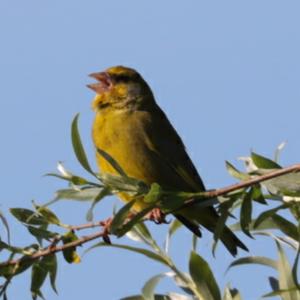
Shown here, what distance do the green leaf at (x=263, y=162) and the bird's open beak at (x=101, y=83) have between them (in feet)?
12.2

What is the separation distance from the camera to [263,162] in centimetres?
216

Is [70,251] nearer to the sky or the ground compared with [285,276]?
nearer to the sky

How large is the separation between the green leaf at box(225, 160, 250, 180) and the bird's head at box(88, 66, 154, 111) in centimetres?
354

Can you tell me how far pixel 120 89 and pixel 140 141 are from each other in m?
0.78

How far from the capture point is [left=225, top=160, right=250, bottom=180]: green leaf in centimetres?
213

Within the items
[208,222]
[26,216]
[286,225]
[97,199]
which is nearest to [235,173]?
[286,225]

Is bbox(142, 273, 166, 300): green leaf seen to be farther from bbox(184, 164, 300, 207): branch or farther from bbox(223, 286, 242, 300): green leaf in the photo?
bbox(184, 164, 300, 207): branch

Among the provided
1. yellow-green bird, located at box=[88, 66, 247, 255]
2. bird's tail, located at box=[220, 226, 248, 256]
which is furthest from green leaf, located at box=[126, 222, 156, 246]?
yellow-green bird, located at box=[88, 66, 247, 255]

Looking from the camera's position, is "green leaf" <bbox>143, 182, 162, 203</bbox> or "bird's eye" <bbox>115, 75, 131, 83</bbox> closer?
"green leaf" <bbox>143, 182, 162, 203</bbox>

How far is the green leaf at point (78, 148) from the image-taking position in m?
2.29

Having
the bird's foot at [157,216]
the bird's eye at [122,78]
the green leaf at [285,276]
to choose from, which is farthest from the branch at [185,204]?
the bird's eye at [122,78]

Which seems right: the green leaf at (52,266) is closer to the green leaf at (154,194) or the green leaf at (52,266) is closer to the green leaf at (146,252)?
the green leaf at (146,252)

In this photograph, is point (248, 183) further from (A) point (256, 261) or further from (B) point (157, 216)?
(B) point (157, 216)

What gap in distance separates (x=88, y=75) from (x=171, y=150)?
3.22 ft
